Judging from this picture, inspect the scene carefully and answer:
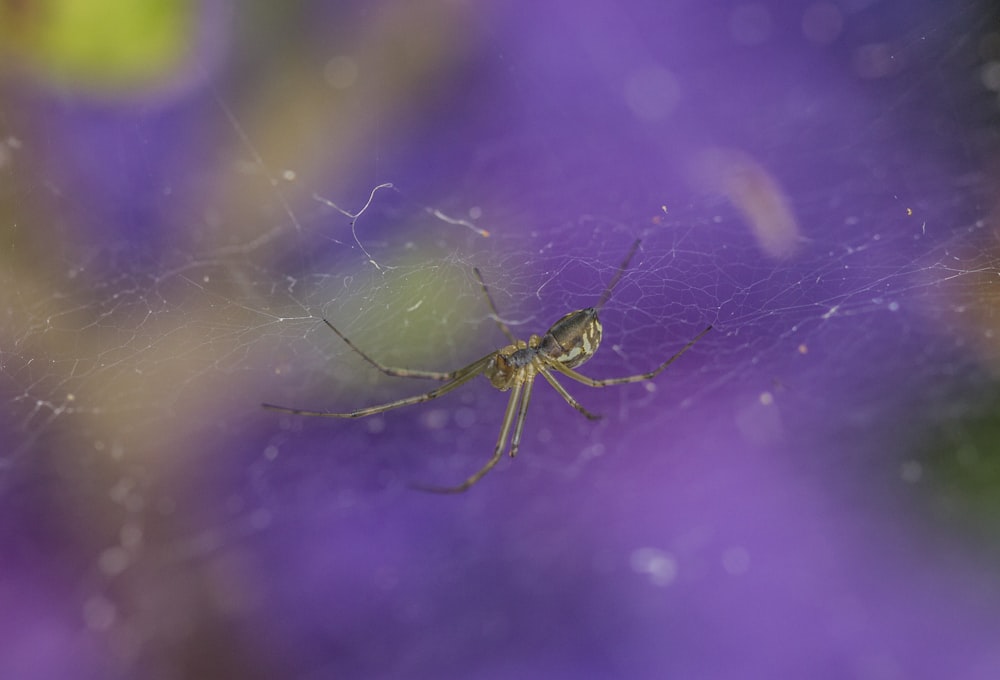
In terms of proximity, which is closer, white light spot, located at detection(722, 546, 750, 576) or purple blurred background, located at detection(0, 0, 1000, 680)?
purple blurred background, located at detection(0, 0, 1000, 680)

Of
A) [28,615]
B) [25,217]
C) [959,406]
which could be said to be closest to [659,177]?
[959,406]

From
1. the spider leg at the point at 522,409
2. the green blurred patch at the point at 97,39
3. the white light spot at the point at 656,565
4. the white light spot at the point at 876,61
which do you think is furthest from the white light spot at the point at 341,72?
the white light spot at the point at 656,565

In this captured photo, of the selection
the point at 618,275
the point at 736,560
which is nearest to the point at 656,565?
the point at 736,560

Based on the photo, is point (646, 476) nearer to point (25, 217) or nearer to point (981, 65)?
point (981, 65)

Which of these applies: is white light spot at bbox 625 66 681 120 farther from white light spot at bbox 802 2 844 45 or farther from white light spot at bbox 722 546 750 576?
white light spot at bbox 722 546 750 576

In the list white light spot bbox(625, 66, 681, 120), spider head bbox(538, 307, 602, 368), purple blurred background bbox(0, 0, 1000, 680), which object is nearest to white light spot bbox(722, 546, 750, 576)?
purple blurred background bbox(0, 0, 1000, 680)
